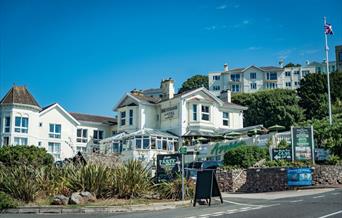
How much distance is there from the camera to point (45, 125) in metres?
55.1

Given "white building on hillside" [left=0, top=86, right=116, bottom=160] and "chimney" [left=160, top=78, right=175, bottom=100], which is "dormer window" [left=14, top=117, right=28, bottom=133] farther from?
"chimney" [left=160, top=78, right=175, bottom=100]

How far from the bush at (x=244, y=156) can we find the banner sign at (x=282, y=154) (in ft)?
3.78

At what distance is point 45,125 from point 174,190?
39638 mm

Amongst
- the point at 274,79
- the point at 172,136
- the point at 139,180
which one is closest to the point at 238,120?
the point at 172,136

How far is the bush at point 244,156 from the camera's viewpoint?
Result: 27962 mm

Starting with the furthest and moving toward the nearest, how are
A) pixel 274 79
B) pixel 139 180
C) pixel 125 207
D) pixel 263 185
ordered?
pixel 274 79, pixel 263 185, pixel 139 180, pixel 125 207

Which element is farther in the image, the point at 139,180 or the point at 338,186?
the point at 338,186

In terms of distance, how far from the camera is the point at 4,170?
19.9 metres

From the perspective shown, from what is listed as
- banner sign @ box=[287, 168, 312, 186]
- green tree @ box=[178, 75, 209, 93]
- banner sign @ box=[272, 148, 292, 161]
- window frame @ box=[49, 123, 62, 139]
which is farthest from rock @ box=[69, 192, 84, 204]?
green tree @ box=[178, 75, 209, 93]

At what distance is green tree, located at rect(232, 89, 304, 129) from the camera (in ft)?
219

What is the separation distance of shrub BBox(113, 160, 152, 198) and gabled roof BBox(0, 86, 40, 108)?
3647 cm

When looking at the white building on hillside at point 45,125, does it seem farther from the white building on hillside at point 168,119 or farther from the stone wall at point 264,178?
the stone wall at point 264,178

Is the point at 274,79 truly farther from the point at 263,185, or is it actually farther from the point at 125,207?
the point at 125,207

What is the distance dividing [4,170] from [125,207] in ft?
23.6
